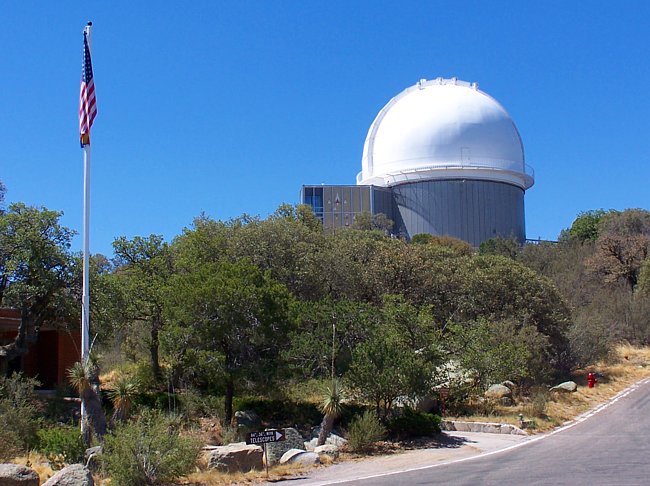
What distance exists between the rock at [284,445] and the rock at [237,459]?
1839 millimetres

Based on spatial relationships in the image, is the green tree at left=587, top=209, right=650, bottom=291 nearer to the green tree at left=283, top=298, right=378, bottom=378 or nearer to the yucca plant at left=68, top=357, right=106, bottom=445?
the green tree at left=283, top=298, right=378, bottom=378

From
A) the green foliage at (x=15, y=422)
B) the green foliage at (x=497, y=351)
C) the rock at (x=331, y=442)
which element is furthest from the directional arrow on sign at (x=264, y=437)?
the green foliage at (x=497, y=351)

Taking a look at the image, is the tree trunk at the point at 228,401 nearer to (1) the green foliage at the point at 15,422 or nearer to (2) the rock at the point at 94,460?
(1) the green foliage at the point at 15,422

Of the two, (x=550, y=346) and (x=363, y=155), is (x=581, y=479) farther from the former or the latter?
(x=363, y=155)

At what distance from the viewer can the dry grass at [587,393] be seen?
24453mm

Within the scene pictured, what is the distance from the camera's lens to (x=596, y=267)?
172ft

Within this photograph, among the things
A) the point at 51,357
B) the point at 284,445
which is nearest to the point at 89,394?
the point at 284,445

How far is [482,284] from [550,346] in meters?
4.35

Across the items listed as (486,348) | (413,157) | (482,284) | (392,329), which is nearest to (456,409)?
(486,348)

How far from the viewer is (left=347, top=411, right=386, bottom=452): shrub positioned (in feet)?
64.5

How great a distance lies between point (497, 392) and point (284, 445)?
1016 centimetres

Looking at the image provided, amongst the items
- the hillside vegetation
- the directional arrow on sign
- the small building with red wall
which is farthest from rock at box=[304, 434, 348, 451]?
the small building with red wall

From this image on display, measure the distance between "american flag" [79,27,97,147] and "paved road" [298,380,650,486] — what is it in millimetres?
10747

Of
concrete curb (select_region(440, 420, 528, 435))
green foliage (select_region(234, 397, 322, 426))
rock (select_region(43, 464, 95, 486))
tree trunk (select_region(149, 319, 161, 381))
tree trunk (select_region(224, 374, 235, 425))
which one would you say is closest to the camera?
rock (select_region(43, 464, 95, 486))
